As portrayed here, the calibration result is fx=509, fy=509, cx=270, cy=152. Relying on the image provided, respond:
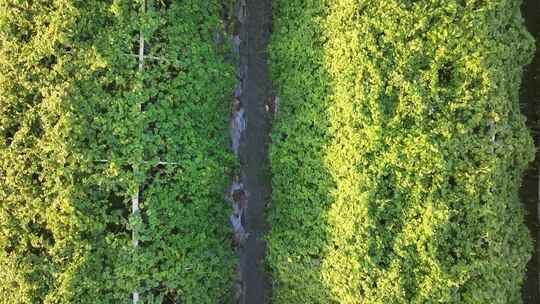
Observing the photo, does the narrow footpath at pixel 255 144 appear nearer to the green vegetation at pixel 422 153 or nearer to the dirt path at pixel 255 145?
the dirt path at pixel 255 145

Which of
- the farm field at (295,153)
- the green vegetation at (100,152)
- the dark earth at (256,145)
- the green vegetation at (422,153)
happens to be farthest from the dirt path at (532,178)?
the green vegetation at (100,152)

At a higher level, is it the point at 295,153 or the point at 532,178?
the point at 295,153

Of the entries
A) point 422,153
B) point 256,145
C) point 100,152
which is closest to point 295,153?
point 256,145

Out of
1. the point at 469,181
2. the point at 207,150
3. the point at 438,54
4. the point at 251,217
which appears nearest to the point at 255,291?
the point at 251,217

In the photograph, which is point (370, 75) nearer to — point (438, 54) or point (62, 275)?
point (438, 54)

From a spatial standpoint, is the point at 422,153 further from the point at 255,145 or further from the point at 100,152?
the point at 100,152
